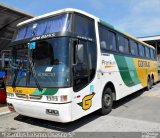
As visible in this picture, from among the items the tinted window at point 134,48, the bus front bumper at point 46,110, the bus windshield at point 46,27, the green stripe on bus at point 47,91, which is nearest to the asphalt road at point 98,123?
the bus front bumper at point 46,110

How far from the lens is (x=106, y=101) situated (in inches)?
281

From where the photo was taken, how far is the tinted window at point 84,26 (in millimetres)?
5773

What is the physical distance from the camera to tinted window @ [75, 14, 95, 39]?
5.77m

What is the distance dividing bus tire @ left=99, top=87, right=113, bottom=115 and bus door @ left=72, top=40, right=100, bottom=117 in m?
0.76

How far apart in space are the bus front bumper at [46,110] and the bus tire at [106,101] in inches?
78.6

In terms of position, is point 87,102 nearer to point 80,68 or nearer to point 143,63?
point 80,68

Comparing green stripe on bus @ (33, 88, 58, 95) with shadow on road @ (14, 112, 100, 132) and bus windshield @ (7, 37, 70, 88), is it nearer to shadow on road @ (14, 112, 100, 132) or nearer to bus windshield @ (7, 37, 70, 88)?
bus windshield @ (7, 37, 70, 88)

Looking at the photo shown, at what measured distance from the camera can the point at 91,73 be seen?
20.0 feet

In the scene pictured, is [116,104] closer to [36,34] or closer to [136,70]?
[136,70]

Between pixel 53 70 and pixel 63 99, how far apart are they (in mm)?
746

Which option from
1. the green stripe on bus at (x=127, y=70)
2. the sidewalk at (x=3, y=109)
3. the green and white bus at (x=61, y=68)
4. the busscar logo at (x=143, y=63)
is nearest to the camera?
the green and white bus at (x=61, y=68)

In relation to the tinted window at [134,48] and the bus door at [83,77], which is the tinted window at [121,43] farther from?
the bus door at [83,77]

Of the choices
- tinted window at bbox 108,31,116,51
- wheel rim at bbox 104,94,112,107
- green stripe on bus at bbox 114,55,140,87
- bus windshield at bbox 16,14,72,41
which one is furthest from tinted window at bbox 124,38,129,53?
bus windshield at bbox 16,14,72,41

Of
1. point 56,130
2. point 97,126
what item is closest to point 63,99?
point 56,130
